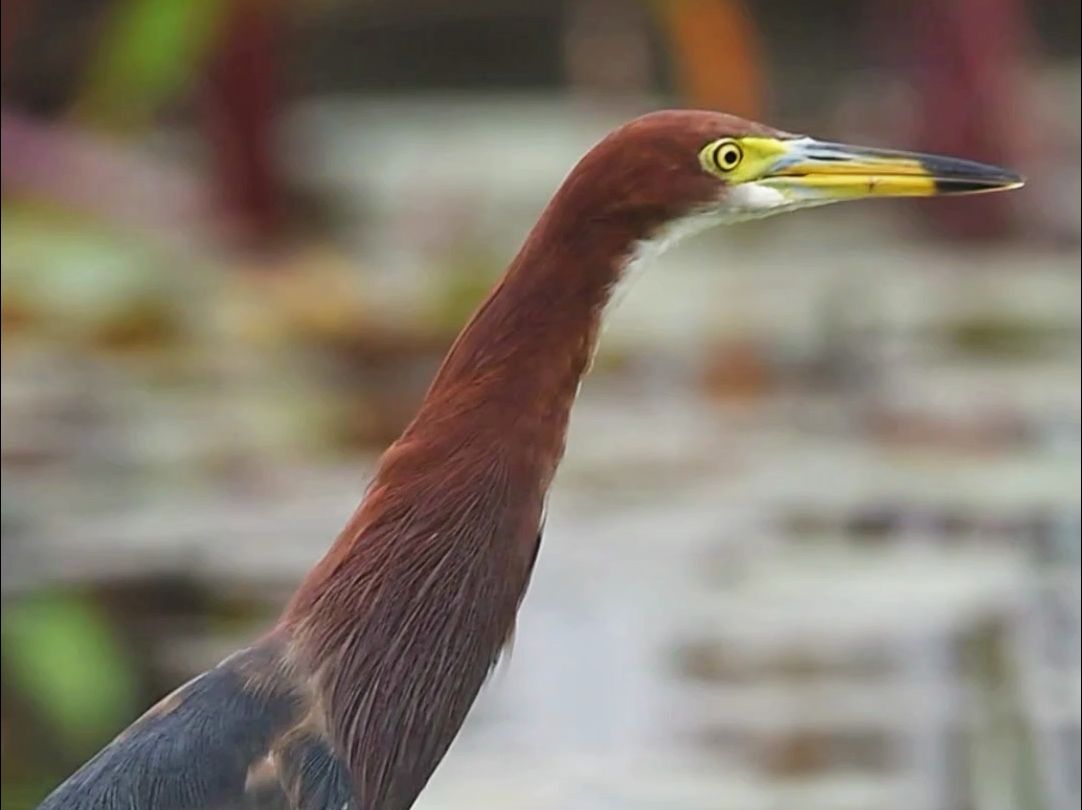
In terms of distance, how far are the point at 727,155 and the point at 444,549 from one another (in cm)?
48

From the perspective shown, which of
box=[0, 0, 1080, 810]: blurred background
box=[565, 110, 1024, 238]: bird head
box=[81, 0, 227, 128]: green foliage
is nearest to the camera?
box=[565, 110, 1024, 238]: bird head

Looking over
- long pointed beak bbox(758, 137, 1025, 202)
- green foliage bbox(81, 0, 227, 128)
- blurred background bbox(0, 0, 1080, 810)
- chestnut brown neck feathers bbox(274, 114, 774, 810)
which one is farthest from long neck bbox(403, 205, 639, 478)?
green foliage bbox(81, 0, 227, 128)

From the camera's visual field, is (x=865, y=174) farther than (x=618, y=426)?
No

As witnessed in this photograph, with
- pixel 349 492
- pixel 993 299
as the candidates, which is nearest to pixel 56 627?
pixel 349 492

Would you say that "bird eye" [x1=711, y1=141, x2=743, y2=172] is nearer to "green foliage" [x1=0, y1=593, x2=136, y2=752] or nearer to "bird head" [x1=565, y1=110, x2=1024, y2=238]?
"bird head" [x1=565, y1=110, x2=1024, y2=238]

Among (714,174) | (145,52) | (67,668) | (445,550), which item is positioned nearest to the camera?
Result: (714,174)

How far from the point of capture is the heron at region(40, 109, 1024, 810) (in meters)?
2.66

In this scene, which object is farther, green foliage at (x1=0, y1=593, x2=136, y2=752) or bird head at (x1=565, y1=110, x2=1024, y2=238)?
green foliage at (x1=0, y1=593, x2=136, y2=752)

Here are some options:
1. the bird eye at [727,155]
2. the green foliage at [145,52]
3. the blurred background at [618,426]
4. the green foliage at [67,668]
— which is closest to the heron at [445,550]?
the bird eye at [727,155]

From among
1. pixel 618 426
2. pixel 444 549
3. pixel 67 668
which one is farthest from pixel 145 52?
pixel 444 549

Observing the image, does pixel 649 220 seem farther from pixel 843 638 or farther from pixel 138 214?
pixel 138 214

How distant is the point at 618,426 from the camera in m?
6.12

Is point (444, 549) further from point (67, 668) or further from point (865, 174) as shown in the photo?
point (67, 668)

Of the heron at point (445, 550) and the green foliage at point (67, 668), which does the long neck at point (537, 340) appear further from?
the green foliage at point (67, 668)
